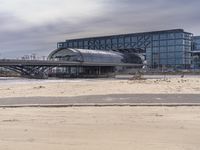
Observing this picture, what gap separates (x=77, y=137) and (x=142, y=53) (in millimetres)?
173521

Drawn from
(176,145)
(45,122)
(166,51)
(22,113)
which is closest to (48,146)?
(176,145)

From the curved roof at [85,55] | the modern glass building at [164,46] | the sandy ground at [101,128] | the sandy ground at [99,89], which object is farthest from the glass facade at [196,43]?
the sandy ground at [101,128]

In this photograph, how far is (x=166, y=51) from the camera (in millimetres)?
170625

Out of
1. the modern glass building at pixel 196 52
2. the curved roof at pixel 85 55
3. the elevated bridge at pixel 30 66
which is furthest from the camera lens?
the modern glass building at pixel 196 52

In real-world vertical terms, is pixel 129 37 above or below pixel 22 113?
above

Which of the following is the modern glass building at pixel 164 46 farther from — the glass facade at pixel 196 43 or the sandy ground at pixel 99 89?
the sandy ground at pixel 99 89

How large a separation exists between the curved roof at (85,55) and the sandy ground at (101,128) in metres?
127

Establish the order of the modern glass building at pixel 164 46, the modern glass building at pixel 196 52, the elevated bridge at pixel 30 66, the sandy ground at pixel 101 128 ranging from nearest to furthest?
the sandy ground at pixel 101 128, the elevated bridge at pixel 30 66, the modern glass building at pixel 164 46, the modern glass building at pixel 196 52

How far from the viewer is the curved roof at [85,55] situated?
152163 millimetres

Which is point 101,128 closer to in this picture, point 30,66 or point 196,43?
point 30,66

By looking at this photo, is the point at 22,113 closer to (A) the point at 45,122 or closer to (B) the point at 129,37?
(A) the point at 45,122

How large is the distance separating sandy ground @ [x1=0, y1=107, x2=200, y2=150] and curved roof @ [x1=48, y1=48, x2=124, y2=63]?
127 meters

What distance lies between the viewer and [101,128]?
1505cm

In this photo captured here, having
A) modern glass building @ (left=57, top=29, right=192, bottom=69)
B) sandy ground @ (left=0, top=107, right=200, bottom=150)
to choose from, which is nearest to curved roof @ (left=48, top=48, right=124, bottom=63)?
modern glass building @ (left=57, top=29, right=192, bottom=69)
